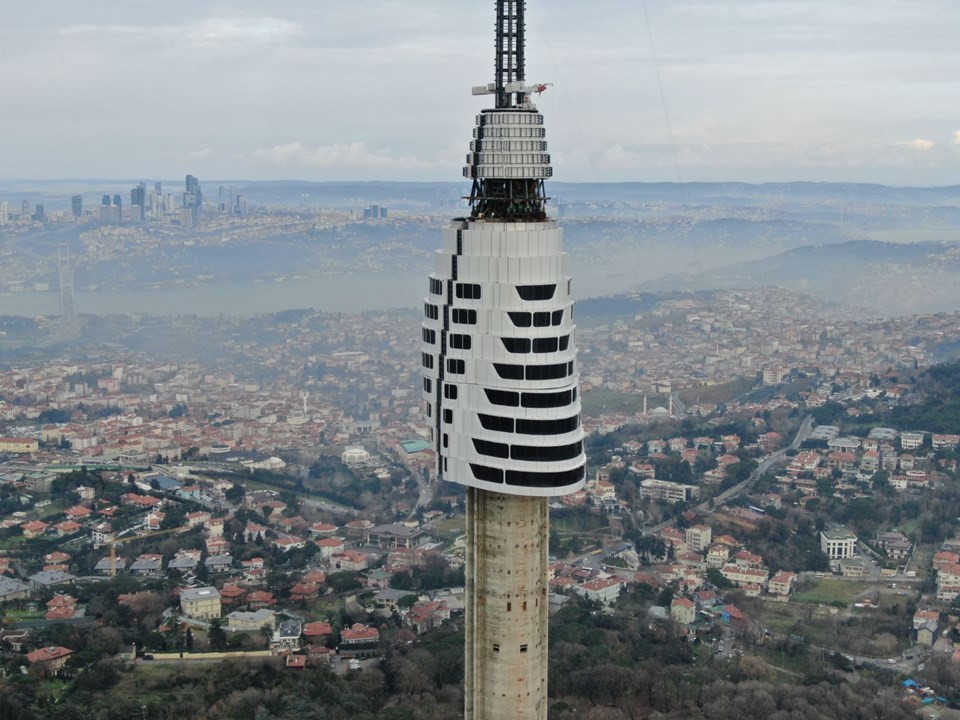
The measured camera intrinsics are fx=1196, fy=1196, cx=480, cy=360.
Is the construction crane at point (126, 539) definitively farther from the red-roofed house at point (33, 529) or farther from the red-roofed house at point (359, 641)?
the red-roofed house at point (359, 641)

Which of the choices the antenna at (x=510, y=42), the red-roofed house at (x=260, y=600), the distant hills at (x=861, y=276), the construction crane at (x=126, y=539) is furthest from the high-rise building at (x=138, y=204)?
the antenna at (x=510, y=42)

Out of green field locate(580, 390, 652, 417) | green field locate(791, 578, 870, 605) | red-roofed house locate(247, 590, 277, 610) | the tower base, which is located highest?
the tower base

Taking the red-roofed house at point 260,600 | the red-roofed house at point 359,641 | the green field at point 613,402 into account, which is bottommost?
the green field at point 613,402

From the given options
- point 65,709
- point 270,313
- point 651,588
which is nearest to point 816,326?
point 270,313

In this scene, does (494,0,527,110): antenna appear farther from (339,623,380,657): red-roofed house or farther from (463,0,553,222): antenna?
(339,623,380,657): red-roofed house

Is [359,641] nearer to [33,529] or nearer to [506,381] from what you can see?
[33,529]

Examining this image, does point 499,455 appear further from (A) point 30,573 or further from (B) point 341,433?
(B) point 341,433

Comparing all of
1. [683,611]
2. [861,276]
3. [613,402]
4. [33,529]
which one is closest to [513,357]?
[683,611]

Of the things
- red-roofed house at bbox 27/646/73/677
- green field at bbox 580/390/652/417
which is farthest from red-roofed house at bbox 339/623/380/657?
green field at bbox 580/390/652/417
